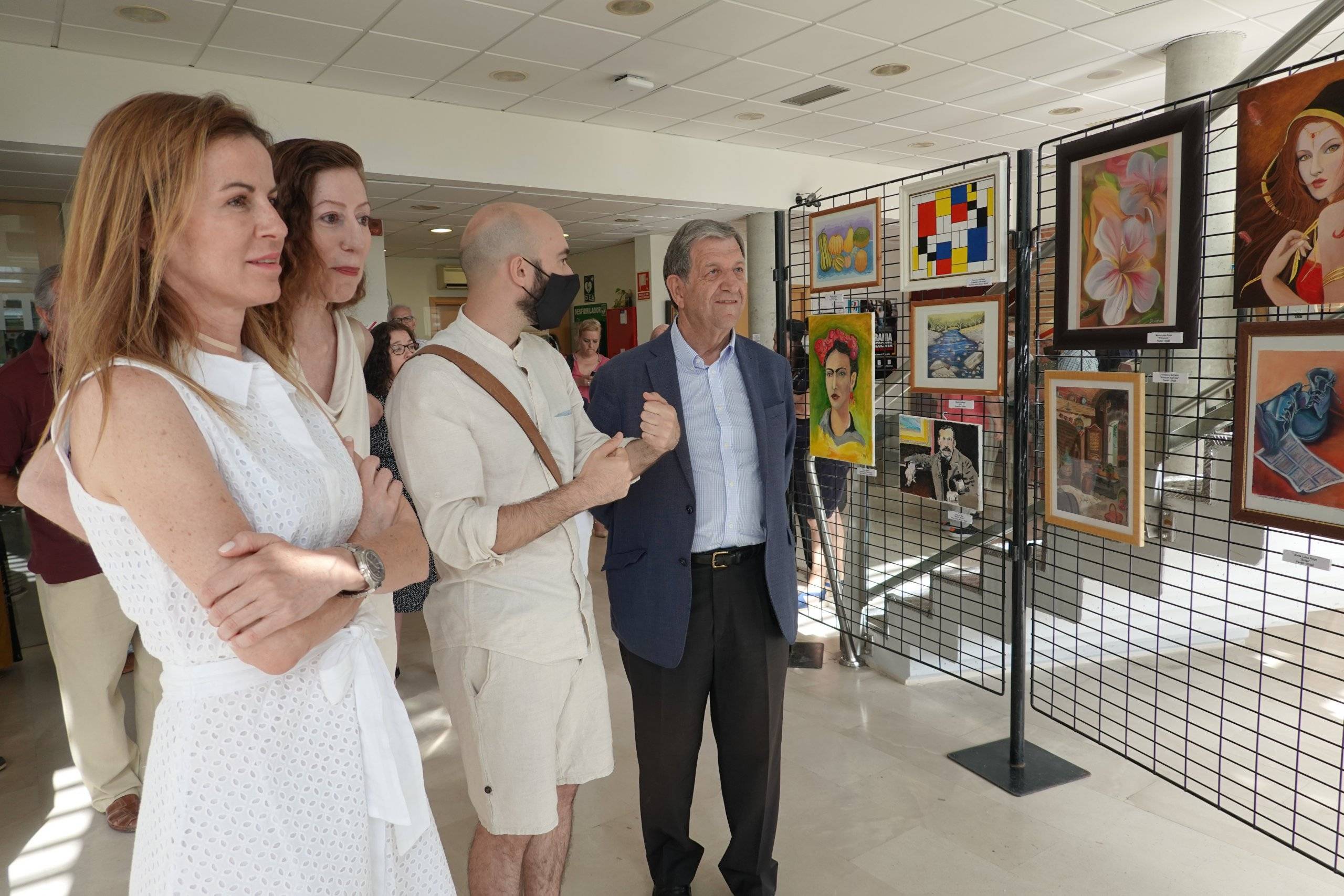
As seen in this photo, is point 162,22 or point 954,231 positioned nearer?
point 954,231

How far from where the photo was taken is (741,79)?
6.74 meters

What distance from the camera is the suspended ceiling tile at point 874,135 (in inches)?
336

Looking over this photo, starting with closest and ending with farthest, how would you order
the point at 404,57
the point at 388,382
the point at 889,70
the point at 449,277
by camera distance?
the point at 388,382
the point at 404,57
the point at 889,70
the point at 449,277

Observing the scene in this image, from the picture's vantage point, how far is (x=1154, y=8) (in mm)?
5547

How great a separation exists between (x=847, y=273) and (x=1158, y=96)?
6.50 meters

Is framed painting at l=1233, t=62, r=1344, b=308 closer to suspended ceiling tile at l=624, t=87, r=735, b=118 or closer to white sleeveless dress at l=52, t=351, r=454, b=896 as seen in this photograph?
white sleeveless dress at l=52, t=351, r=454, b=896

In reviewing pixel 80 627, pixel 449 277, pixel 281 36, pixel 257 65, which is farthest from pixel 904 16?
pixel 449 277

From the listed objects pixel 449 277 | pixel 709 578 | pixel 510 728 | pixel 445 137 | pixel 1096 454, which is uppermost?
pixel 445 137

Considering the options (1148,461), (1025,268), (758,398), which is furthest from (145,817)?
(1148,461)

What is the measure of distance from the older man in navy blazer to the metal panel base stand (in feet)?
3.46

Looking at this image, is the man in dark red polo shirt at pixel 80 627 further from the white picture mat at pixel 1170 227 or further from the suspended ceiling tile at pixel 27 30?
the white picture mat at pixel 1170 227

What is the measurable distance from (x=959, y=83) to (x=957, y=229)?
5027 millimetres

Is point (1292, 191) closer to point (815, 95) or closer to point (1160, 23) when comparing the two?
point (1160, 23)

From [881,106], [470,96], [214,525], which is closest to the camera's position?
[214,525]
